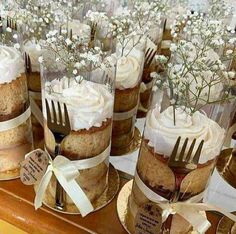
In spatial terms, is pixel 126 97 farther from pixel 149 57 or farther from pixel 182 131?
pixel 182 131

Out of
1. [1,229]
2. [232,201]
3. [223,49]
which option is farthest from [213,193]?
[1,229]

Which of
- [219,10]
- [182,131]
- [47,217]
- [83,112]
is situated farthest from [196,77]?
[219,10]

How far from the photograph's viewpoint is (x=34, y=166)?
3.21ft

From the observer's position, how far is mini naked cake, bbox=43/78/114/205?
90 centimetres

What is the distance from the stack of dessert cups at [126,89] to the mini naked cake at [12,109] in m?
0.25

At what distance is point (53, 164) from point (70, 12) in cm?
57

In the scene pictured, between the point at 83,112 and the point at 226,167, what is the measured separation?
0.52 meters

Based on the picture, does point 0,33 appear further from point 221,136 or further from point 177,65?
point 221,136

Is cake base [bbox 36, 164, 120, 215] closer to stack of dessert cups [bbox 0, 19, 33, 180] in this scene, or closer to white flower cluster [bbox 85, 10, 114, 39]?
stack of dessert cups [bbox 0, 19, 33, 180]

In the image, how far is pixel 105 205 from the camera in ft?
3.44

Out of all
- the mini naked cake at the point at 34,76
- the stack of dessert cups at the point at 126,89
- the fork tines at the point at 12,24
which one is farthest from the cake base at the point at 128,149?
the fork tines at the point at 12,24

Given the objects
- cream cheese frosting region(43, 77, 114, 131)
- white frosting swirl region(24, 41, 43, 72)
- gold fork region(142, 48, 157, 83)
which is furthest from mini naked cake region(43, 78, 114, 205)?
gold fork region(142, 48, 157, 83)

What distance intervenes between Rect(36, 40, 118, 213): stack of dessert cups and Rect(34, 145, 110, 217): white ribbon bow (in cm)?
1

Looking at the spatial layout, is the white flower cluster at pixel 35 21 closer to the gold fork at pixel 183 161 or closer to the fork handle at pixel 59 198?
the fork handle at pixel 59 198
